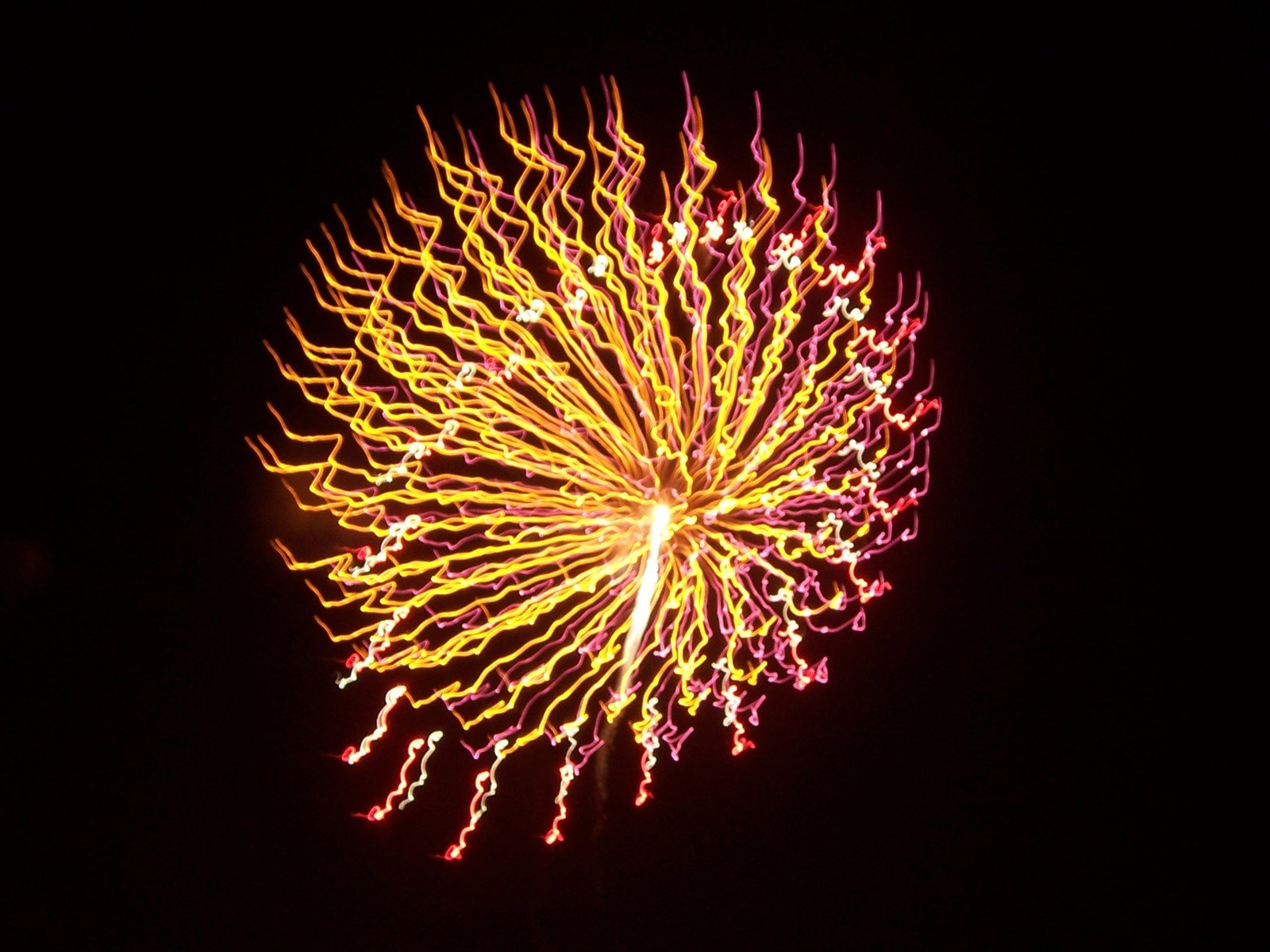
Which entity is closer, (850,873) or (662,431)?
(662,431)

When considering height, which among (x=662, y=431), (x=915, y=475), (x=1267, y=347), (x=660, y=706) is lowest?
(x=660, y=706)

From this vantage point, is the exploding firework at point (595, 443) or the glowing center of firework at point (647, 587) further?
the glowing center of firework at point (647, 587)

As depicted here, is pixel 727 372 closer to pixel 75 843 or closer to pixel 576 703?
pixel 576 703

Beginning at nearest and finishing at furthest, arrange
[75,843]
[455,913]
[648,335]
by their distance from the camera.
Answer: [648,335]
[75,843]
[455,913]

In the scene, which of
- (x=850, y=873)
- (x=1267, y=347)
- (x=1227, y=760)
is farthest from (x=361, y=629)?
(x=1267, y=347)

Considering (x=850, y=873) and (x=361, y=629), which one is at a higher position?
(x=361, y=629)

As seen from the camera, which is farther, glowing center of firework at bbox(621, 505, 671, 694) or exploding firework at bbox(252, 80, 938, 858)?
glowing center of firework at bbox(621, 505, 671, 694)
